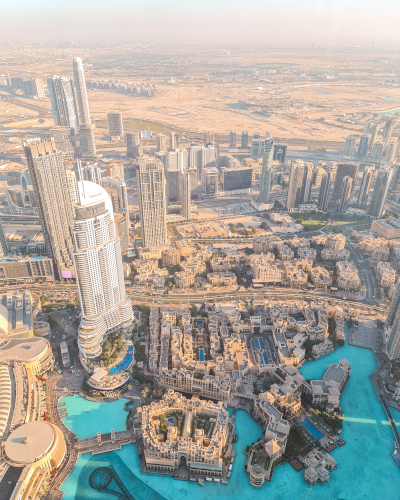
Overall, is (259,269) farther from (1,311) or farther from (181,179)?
(1,311)

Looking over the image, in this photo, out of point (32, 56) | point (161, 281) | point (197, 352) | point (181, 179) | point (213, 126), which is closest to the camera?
point (197, 352)

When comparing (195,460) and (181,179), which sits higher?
(181,179)

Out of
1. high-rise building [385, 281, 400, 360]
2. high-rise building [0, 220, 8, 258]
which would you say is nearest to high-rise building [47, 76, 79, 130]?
high-rise building [0, 220, 8, 258]

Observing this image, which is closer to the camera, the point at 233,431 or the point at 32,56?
the point at 233,431

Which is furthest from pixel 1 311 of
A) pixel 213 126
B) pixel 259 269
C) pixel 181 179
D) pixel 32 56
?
pixel 32 56

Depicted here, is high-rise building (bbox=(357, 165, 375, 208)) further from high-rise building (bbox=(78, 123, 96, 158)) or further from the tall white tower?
the tall white tower
